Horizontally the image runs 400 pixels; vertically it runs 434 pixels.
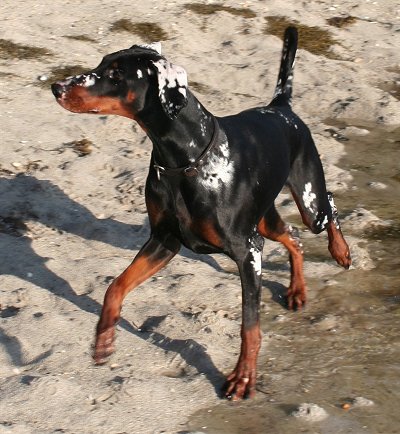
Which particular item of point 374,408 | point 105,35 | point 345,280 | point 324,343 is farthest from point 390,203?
point 105,35

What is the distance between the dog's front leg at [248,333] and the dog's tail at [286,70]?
153 cm

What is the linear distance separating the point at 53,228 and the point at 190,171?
2.50 m

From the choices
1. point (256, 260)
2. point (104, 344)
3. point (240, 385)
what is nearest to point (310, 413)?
point (240, 385)

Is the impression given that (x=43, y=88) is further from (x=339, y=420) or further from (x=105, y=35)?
(x=339, y=420)

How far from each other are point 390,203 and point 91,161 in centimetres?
247

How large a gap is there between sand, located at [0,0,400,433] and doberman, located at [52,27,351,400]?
36cm

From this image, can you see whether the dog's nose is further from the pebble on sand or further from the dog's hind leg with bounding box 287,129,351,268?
the pebble on sand

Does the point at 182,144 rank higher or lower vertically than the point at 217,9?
higher

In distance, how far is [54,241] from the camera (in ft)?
25.2

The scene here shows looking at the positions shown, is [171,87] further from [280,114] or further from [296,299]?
[296,299]

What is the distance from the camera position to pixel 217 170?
5.67 m

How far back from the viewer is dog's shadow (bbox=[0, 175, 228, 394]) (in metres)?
6.27

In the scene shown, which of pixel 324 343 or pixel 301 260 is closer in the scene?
pixel 324 343

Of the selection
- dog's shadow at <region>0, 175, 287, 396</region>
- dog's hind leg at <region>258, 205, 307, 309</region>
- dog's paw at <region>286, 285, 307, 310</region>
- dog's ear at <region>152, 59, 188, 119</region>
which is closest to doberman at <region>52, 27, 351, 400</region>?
dog's ear at <region>152, 59, 188, 119</region>
